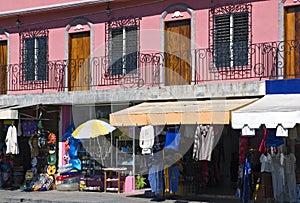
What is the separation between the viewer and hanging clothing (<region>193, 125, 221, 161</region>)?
17.6 metres

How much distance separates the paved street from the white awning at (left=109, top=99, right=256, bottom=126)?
99.1 inches

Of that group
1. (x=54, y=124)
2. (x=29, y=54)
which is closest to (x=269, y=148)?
(x=54, y=124)

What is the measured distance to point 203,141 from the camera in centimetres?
1761

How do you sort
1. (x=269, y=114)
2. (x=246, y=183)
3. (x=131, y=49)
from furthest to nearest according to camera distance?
(x=131, y=49)
(x=246, y=183)
(x=269, y=114)

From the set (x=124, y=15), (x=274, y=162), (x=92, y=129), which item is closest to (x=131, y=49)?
(x=124, y=15)

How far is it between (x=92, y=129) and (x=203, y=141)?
169 inches

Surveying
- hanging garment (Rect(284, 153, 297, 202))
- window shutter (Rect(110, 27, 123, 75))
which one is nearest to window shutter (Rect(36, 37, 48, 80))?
window shutter (Rect(110, 27, 123, 75))

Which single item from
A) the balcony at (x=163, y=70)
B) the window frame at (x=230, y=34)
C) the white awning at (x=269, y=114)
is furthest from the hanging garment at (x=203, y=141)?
the window frame at (x=230, y=34)

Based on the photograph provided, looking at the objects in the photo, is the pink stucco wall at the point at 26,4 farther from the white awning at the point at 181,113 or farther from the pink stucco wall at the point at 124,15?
the white awning at the point at 181,113

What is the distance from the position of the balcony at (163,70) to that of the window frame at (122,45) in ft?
0.15

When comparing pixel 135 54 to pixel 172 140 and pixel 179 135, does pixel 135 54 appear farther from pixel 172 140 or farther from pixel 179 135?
pixel 172 140

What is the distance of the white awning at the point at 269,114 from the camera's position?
14969 millimetres

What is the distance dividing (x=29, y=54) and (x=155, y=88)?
21.5 feet

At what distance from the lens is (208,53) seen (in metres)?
19.6
